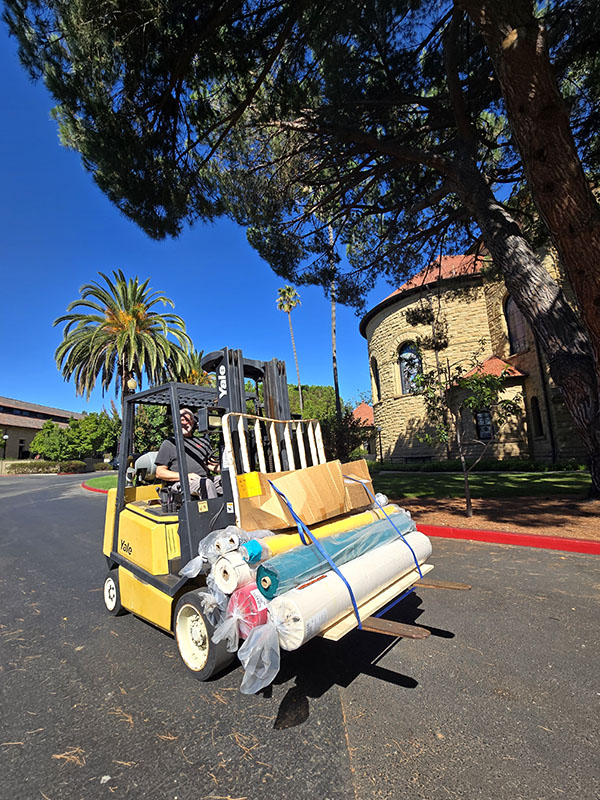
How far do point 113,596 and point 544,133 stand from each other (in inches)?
321

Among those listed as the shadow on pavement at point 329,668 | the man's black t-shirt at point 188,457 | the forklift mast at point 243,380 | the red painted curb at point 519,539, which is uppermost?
the forklift mast at point 243,380

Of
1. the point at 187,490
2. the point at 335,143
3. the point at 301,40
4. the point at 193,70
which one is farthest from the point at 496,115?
the point at 187,490

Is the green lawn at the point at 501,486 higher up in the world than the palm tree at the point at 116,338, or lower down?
lower down

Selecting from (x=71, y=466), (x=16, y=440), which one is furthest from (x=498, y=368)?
(x=16, y=440)

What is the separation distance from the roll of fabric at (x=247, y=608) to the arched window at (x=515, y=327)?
2028 centimetres

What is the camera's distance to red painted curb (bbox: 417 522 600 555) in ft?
19.8

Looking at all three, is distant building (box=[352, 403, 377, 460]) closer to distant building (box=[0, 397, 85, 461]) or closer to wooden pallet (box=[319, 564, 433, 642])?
wooden pallet (box=[319, 564, 433, 642])

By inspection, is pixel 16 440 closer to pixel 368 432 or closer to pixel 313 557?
pixel 368 432

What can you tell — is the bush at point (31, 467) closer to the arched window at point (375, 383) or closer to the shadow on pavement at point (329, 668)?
the arched window at point (375, 383)

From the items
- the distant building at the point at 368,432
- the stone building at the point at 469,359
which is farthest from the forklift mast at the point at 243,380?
the stone building at the point at 469,359

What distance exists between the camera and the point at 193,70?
7.93 metres

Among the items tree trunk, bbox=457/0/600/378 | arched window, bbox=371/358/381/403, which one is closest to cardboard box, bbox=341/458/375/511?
tree trunk, bbox=457/0/600/378

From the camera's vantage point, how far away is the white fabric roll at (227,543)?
9.12ft

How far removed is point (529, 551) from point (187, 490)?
547 cm
